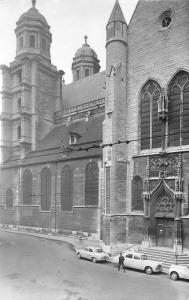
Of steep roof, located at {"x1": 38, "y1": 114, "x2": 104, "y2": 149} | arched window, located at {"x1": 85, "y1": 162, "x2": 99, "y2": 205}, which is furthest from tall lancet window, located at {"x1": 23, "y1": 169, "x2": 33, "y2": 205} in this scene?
arched window, located at {"x1": 85, "y1": 162, "x2": 99, "y2": 205}

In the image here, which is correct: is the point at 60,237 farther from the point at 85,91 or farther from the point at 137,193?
the point at 85,91

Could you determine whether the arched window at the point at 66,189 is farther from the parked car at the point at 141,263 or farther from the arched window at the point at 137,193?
the parked car at the point at 141,263

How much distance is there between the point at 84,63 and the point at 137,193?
39.7 metres

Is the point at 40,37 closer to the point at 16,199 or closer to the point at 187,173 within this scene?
the point at 16,199

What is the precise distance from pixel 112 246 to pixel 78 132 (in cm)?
1677

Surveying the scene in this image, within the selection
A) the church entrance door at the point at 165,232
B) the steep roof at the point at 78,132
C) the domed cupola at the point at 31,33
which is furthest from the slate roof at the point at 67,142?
the domed cupola at the point at 31,33

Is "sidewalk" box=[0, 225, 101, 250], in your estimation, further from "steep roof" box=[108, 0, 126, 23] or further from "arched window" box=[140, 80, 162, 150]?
"steep roof" box=[108, 0, 126, 23]

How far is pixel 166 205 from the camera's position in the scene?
2350 cm

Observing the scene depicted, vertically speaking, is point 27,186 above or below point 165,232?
above

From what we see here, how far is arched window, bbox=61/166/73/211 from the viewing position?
3347cm

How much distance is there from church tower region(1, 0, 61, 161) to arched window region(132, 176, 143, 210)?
19791mm

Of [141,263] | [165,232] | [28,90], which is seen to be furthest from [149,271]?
[28,90]

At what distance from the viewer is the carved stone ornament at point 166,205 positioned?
2313 cm

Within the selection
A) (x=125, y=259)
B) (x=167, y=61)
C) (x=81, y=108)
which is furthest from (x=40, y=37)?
(x=125, y=259)
